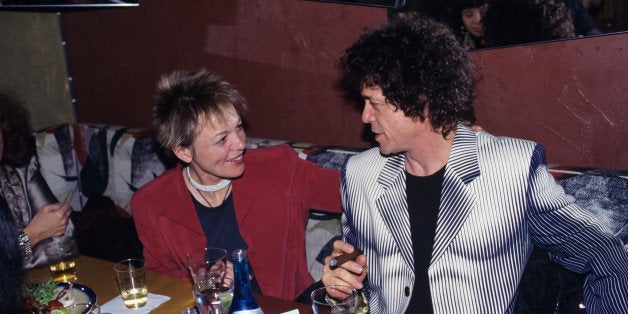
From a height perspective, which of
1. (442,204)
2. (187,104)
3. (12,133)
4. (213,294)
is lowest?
(213,294)

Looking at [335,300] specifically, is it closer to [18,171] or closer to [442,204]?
[442,204]

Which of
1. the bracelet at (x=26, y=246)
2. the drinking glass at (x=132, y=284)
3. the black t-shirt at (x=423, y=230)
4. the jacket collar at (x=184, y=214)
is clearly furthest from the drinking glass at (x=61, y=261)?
the black t-shirt at (x=423, y=230)

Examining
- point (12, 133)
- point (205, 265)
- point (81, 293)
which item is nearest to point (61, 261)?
point (81, 293)

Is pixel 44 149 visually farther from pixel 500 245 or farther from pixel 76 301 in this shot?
pixel 500 245

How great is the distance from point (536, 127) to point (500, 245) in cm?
77

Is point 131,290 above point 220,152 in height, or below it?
below

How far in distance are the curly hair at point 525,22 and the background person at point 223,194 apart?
88 centimetres

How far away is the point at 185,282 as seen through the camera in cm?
188

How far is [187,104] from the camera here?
2285 millimetres

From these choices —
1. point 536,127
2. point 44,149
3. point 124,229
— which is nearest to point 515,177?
point 536,127

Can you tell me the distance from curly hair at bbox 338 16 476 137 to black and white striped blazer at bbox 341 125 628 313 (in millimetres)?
105

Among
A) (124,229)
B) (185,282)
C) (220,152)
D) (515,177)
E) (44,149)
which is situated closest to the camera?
(515,177)

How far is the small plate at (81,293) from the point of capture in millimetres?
1785

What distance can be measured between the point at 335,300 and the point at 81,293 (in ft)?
2.91
